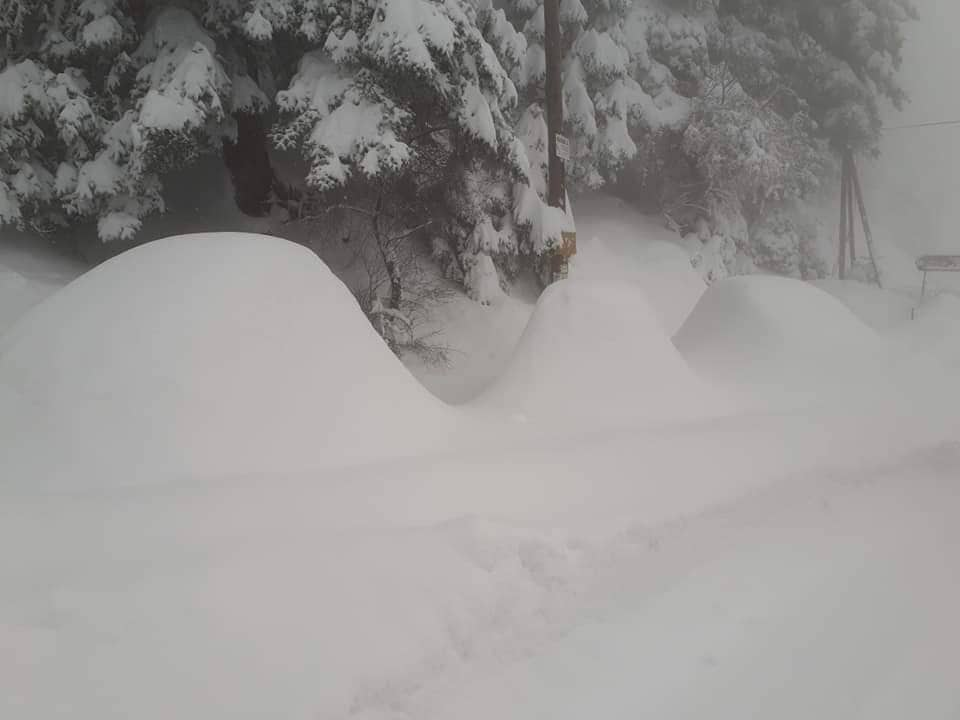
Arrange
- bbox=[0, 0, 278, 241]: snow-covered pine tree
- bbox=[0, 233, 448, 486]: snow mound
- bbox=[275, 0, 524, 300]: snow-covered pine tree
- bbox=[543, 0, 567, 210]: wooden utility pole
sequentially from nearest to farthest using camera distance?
bbox=[0, 233, 448, 486]: snow mound
bbox=[275, 0, 524, 300]: snow-covered pine tree
bbox=[0, 0, 278, 241]: snow-covered pine tree
bbox=[543, 0, 567, 210]: wooden utility pole

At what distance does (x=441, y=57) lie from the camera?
6.52 metres

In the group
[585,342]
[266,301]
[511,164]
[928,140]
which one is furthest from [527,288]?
[928,140]

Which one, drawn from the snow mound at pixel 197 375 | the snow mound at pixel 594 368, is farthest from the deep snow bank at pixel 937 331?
the snow mound at pixel 197 375

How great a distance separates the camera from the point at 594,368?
4.90m

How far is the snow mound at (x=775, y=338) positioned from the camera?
5.91 metres

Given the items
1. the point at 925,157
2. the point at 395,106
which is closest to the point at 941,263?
the point at 395,106

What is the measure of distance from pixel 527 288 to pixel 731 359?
4.09 meters

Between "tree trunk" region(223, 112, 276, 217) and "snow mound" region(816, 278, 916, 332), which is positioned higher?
"tree trunk" region(223, 112, 276, 217)

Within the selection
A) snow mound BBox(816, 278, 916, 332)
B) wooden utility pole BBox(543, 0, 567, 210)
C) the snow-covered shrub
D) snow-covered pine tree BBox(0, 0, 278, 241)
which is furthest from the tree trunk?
the snow-covered shrub

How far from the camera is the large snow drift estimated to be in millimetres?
5895

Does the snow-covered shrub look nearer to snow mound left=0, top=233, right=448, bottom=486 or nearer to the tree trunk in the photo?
the tree trunk

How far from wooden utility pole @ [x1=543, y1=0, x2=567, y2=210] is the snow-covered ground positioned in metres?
3.82

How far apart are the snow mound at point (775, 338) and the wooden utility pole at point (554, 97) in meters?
2.81

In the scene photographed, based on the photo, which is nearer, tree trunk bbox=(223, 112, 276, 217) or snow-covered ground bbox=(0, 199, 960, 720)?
snow-covered ground bbox=(0, 199, 960, 720)
